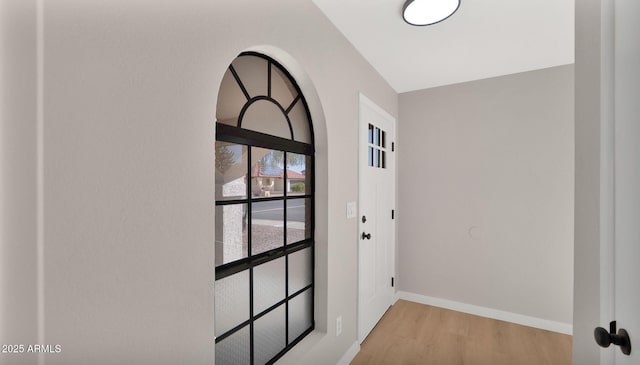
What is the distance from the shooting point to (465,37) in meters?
1.95

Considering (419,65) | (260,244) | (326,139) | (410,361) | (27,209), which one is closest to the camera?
(27,209)

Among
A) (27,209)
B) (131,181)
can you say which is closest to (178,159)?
(131,181)

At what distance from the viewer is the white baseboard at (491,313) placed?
2432mm

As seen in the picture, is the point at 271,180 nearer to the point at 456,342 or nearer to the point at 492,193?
the point at 456,342

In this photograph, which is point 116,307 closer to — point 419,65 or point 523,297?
point 419,65

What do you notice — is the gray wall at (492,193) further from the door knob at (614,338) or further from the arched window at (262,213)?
the door knob at (614,338)

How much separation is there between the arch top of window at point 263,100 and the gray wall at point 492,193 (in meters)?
1.83

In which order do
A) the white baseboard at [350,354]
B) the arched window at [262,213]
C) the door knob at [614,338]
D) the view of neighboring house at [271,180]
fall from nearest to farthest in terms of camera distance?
the door knob at [614,338] → the arched window at [262,213] → the view of neighboring house at [271,180] → the white baseboard at [350,354]

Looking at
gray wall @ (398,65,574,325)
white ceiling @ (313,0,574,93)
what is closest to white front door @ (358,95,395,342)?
gray wall @ (398,65,574,325)

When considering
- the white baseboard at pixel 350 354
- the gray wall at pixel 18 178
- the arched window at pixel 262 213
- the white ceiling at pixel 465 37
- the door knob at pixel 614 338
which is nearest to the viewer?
the gray wall at pixel 18 178

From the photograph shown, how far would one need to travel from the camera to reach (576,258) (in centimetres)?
94

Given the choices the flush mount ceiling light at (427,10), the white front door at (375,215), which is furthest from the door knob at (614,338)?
the flush mount ceiling light at (427,10)

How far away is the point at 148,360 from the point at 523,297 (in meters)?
3.11

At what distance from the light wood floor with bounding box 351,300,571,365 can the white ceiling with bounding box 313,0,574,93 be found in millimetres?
2418
